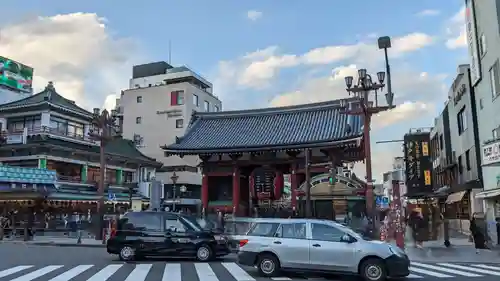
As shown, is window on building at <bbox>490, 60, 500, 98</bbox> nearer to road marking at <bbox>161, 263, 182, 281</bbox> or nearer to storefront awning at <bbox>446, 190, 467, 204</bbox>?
storefront awning at <bbox>446, 190, 467, 204</bbox>

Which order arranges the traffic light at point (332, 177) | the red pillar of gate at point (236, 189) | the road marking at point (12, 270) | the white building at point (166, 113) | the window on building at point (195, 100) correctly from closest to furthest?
the road marking at point (12, 270) < the traffic light at point (332, 177) < the red pillar of gate at point (236, 189) < the white building at point (166, 113) < the window on building at point (195, 100)

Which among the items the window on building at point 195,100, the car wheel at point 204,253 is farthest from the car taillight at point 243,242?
the window on building at point 195,100

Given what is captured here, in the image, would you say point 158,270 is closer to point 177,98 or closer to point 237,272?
point 237,272

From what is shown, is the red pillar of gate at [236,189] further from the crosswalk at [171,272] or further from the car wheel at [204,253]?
the crosswalk at [171,272]

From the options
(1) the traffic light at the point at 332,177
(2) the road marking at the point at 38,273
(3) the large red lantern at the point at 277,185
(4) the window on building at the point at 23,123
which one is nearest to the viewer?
(2) the road marking at the point at 38,273

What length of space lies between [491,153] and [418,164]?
26.8m

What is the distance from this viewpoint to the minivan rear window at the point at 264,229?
13164 mm

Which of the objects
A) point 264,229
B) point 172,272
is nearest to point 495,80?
point 264,229

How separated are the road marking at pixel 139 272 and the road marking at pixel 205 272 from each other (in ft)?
4.95

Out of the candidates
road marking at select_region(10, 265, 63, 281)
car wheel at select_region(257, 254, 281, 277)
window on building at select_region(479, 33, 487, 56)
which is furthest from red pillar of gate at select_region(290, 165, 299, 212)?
road marking at select_region(10, 265, 63, 281)

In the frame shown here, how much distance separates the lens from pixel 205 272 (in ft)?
44.3

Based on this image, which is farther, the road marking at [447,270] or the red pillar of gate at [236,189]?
the red pillar of gate at [236,189]

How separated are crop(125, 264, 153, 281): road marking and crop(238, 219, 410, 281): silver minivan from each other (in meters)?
2.81

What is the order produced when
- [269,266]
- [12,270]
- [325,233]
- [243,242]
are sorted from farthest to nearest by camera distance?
[12,270] < [243,242] < [269,266] < [325,233]
